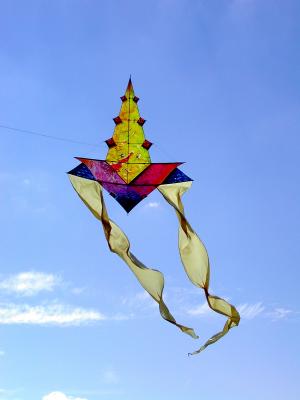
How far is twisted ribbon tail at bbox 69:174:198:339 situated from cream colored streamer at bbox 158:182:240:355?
2.95 ft

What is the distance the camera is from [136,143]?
17781 mm

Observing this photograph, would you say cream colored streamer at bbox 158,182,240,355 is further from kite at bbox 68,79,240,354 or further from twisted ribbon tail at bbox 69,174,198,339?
twisted ribbon tail at bbox 69,174,198,339

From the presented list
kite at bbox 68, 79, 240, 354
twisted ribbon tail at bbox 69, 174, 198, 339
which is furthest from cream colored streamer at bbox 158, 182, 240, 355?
twisted ribbon tail at bbox 69, 174, 198, 339

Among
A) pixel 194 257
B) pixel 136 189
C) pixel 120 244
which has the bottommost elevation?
pixel 194 257

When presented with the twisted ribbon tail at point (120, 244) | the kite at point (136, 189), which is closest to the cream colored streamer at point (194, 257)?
the kite at point (136, 189)

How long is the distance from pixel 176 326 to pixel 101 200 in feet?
13.3

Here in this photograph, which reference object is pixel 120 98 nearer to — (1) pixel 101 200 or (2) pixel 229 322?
(1) pixel 101 200

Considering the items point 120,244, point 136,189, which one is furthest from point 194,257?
point 136,189

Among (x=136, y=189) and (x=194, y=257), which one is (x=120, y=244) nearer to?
(x=136, y=189)

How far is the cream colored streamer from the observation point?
15.8m

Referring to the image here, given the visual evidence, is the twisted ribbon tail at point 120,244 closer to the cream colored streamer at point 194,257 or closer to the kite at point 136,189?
the kite at point 136,189

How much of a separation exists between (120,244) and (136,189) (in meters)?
1.98

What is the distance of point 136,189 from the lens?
17516 mm

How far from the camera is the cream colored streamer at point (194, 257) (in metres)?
15.8
